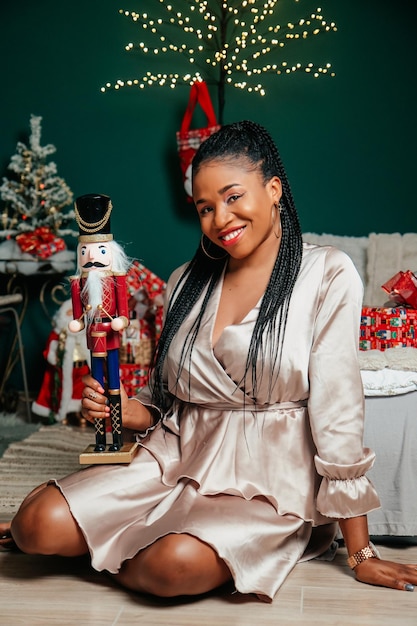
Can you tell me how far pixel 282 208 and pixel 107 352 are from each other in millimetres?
550

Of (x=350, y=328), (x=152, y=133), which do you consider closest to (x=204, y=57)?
(x=152, y=133)

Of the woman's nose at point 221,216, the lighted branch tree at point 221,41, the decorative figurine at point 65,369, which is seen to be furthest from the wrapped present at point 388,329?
the lighted branch tree at point 221,41

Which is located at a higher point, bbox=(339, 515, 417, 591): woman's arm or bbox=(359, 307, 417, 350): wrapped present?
bbox=(359, 307, 417, 350): wrapped present

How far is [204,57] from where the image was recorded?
163 inches

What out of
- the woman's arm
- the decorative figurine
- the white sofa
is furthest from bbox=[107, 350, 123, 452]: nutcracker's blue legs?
the decorative figurine

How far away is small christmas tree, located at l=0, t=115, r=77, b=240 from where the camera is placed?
3.93m

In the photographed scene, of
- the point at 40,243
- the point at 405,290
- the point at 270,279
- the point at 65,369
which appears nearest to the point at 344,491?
the point at 270,279

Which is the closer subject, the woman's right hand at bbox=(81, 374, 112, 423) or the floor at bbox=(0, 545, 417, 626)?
the floor at bbox=(0, 545, 417, 626)

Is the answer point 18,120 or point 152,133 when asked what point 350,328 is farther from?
point 18,120

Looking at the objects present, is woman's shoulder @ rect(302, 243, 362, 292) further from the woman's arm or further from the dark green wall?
the dark green wall

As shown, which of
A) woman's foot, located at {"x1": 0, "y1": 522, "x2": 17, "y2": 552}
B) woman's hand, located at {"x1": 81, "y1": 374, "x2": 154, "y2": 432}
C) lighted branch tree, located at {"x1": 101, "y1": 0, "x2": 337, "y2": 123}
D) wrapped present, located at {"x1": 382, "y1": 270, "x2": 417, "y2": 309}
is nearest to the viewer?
woman's hand, located at {"x1": 81, "y1": 374, "x2": 154, "y2": 432}

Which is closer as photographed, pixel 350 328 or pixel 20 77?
pixel 350 328

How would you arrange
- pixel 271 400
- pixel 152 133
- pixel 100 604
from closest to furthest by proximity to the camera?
pixel 100 604
pixel 271 400
pixel 152 133

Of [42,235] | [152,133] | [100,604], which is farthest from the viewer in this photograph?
[152,133]
